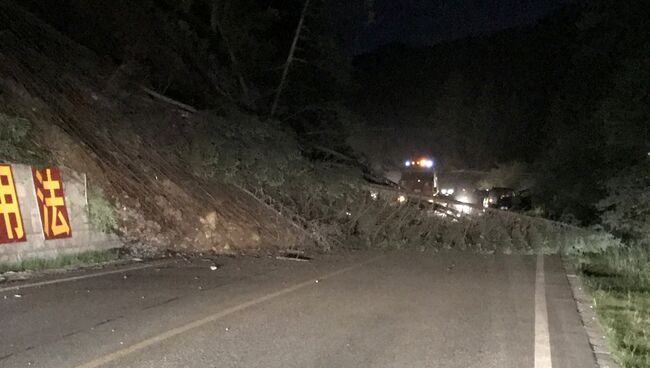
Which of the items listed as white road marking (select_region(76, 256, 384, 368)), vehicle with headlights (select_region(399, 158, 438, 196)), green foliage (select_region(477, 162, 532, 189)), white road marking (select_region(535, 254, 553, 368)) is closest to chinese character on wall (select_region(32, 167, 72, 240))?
white road marking (select_region(76, 256, 384, 368))

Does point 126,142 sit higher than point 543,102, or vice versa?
point 543,102

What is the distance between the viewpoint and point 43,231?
1197 centimetres

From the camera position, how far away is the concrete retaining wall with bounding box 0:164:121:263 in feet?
37.5

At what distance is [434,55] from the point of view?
77.6 metres

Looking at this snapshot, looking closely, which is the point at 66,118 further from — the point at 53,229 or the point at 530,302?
the point at 530,302

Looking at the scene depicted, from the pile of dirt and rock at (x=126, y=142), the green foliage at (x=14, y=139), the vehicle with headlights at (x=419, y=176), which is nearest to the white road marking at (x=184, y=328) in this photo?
the pile of dirt and rock at (x=126, y=142)

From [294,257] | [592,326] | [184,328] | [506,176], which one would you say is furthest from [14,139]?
[506,176]

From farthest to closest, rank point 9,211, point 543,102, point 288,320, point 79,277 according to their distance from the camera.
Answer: point 543,102, point 9,211, point 79,277, point 288,320

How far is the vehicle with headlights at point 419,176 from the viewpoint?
3089cm

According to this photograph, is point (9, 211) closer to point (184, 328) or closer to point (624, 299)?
point (184, 328)

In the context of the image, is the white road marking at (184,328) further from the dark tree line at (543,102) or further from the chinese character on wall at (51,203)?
the dark tree line at (543,102)

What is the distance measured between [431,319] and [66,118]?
996 cm

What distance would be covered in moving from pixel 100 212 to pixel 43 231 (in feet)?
5.58

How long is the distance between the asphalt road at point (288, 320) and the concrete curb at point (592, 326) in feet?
0.38
